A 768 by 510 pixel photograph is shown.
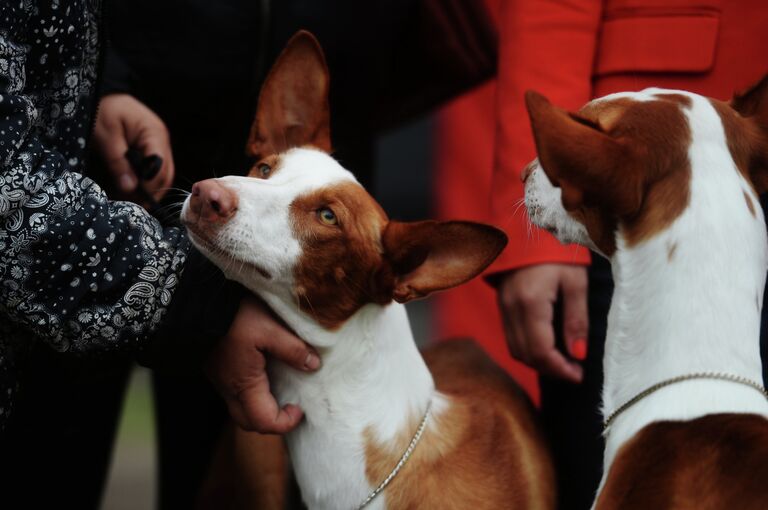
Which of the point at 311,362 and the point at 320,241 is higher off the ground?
the point at 320,241

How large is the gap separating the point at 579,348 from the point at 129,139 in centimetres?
133

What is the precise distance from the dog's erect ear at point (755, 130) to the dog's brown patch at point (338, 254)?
83 cm

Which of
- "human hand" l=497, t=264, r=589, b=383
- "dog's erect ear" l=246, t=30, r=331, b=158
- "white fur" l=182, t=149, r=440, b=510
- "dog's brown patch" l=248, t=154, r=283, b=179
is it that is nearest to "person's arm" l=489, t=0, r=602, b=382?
"human hand" l=497, t=264, r=589, b=383

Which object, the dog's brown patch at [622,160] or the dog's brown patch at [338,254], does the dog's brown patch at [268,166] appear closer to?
the dog's brown patch at [338,254]

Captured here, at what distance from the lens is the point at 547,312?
252cm

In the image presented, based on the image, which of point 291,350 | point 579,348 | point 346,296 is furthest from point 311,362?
point 579,348

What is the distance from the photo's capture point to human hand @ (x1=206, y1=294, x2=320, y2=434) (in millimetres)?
2211

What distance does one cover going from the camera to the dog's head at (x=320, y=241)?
2094 mm

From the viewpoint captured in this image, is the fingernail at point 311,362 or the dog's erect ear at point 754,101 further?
the fingernail at point 311,362

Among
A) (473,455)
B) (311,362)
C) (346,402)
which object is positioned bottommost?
(473,455)

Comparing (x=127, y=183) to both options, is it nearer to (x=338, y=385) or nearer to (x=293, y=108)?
(x=293, y=108)

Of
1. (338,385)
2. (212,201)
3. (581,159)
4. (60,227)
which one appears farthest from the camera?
(338,385)

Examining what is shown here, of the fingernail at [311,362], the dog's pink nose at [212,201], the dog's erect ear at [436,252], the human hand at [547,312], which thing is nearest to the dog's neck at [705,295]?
the dog's erect ear at [436,252]

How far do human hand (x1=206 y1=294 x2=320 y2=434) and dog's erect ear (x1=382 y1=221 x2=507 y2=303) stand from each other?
280 mm
